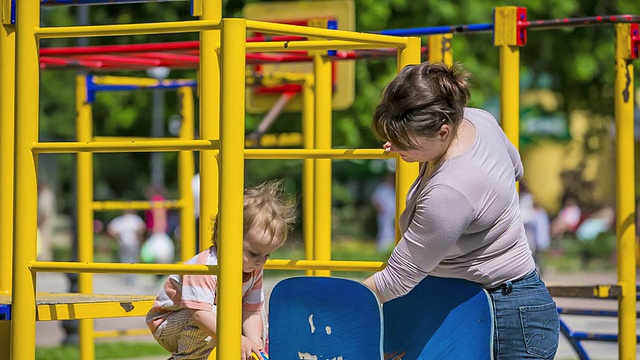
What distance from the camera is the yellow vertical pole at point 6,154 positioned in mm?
4039

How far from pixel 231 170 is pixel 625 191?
294cm

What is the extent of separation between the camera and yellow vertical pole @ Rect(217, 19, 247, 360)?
3207 millimetres

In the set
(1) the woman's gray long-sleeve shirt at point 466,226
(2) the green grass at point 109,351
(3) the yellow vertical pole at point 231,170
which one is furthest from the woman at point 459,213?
(2) the green grass at point 109,351

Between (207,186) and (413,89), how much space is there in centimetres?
112

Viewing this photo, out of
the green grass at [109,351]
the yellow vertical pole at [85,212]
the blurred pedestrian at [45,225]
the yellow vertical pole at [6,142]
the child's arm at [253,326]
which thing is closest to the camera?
the child's arm at [253,326]

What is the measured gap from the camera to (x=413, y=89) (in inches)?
121

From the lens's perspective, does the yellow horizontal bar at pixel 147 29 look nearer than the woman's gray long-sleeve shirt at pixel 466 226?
No

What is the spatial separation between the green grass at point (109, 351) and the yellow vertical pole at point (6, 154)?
421cm

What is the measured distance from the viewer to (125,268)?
344 centimetres

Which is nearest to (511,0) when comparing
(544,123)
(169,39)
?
(169,39)

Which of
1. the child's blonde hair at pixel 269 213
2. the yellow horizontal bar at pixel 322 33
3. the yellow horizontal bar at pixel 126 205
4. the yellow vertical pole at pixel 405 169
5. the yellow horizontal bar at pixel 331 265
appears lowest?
the yellow horizontal bar at pixel 331 265

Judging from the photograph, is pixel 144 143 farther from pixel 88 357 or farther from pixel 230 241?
pixel 88 357

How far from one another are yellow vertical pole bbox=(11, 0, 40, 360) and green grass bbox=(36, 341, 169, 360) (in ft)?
16.2

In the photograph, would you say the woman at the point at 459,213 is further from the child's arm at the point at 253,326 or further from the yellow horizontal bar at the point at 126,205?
the yellow horizontal bar at the point at 126,205
